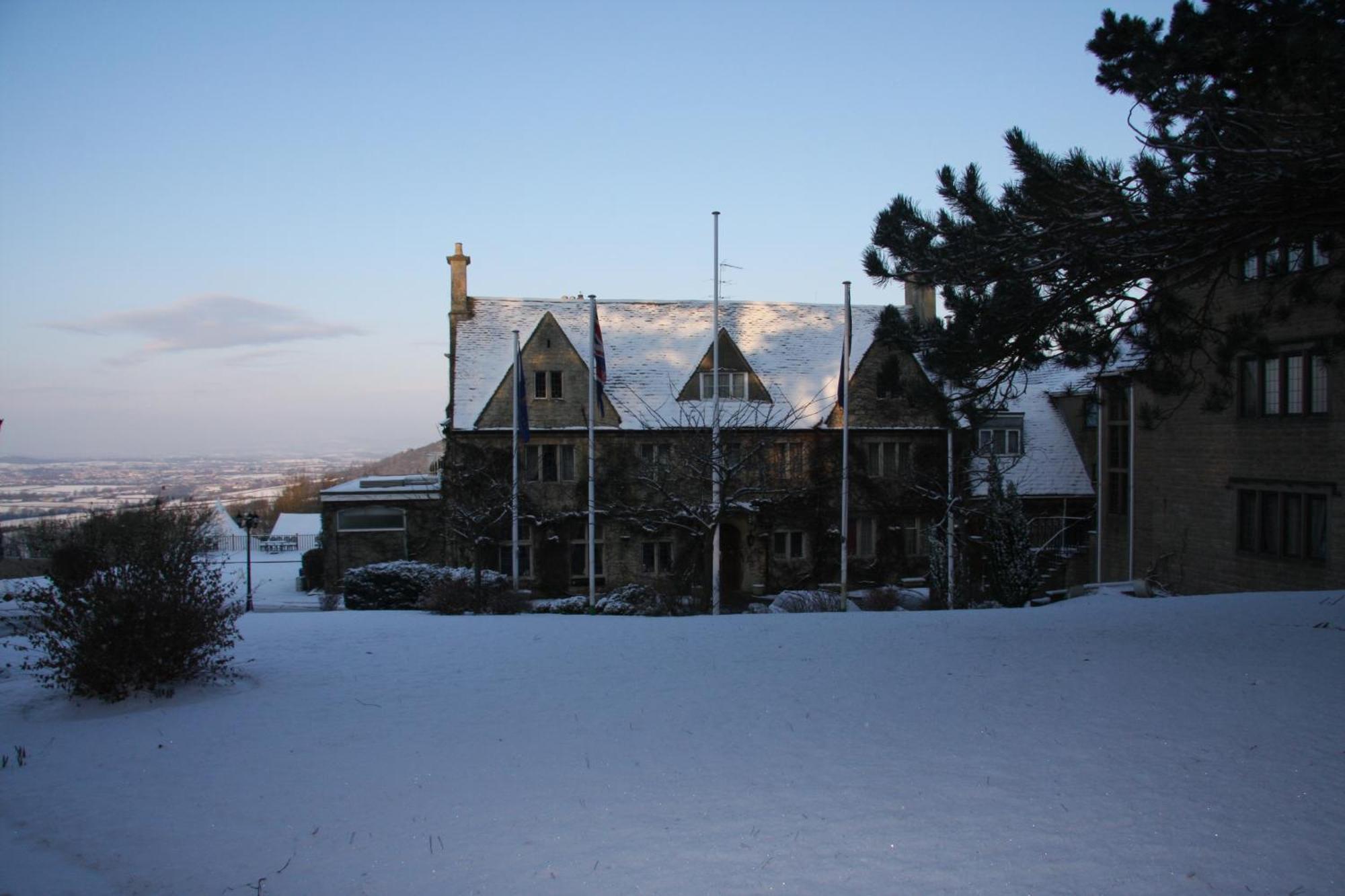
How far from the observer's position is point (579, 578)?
28250 millimetres

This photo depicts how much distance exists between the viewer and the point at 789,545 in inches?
1139

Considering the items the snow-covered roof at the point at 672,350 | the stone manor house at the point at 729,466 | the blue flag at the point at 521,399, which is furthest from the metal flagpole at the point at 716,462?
the blue flag at the point at 521,399

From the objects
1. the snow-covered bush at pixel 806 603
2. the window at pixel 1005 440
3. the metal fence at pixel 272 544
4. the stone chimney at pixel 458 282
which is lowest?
the metal fence at pixel 272 544

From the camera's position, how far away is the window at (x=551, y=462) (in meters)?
28.2

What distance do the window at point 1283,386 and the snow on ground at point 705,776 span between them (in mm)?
11613

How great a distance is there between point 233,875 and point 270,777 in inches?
60.2

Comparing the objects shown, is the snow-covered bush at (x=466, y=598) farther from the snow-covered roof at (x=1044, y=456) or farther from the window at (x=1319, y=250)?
the snow-covered roof at (x=1044, y=456)

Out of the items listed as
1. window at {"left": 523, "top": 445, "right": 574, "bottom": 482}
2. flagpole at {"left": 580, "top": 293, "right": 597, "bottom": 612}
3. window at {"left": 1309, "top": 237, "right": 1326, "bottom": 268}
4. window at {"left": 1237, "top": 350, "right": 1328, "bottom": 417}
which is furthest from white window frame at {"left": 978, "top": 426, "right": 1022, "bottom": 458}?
window at {"left": 523, "top": 445, "right": 574, "bottom": 482}

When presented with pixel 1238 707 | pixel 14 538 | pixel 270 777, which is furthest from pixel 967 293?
pixel 14 538

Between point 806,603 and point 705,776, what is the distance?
1493cm

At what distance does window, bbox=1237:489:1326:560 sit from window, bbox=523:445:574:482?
1949 cm

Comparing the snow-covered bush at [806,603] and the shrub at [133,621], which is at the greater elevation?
the shrub at [133,621]

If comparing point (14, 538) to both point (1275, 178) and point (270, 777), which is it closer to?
point (270, 777)

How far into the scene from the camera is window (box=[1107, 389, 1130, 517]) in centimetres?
2688
